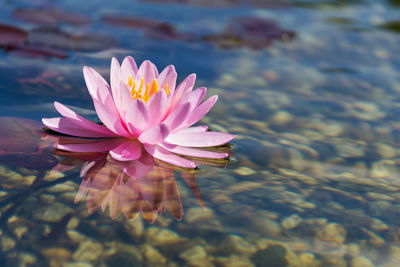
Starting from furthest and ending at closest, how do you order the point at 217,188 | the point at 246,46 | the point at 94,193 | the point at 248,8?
the point at 248,8, the point at 246,46, the point at 217,188, the point at 94,193

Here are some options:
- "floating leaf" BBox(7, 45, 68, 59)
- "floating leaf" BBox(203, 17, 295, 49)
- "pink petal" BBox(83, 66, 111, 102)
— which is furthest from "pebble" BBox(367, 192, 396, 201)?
"floating leaf" BBox(203, 17, 295, 49)

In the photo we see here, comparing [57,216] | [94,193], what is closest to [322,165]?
[94,193]

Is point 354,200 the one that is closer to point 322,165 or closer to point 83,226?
point 322,165

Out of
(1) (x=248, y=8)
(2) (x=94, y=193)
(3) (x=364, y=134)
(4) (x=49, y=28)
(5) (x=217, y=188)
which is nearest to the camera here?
(2) (x=94, y=193)

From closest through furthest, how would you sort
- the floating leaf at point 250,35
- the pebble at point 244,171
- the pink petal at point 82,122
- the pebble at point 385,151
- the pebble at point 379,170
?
the pink petal at point 82,122 → the pebble at point 244,171 → the pebble at point 379,170 → the pebble at point 385,151 → the floating leaf at point 250,35

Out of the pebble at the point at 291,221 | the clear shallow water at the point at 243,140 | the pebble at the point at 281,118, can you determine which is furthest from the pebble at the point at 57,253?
the pebble at the point at 281,118

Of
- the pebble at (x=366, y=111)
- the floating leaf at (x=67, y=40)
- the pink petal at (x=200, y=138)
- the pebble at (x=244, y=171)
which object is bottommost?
the pebble at (x=244, y=171)

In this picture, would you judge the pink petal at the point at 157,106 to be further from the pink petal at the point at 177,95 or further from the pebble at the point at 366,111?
the pebble at the point at 366,111

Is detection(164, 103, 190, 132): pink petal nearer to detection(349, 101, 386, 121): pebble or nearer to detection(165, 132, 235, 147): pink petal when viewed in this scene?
detection(165, 132, 235, 147): pink petal
